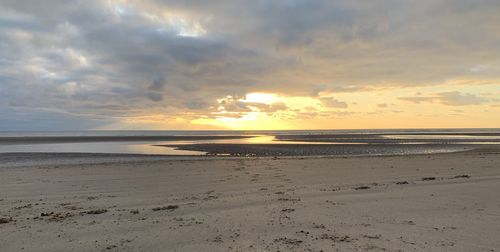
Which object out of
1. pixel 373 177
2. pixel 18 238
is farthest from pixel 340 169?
pixel 18 238

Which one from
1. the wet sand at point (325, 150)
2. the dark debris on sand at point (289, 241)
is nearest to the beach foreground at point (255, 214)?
the dark debris on sand at point (289, 241)

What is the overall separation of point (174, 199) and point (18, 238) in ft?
15.4

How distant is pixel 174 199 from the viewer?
37.9 feet

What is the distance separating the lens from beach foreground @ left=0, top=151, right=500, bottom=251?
6938mm

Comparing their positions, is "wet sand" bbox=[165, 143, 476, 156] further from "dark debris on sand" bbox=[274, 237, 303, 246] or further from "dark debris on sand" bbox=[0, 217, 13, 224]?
"dark debris on sand" bbox=[274, 237, 303, 246]

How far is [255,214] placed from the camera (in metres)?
9.20

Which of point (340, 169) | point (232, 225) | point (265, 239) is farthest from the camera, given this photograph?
point (340, 169)

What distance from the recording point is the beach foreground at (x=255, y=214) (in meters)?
6.94

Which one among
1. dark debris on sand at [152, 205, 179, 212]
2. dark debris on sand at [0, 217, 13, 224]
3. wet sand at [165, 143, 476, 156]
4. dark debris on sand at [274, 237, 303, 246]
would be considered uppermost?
wet sand at [165, 143, 476, 156]

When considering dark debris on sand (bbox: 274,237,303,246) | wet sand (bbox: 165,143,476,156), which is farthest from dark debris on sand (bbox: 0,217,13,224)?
wet sand (bbox: 165,143,476,156)

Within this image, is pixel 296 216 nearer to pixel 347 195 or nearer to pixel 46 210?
pixel 347 195

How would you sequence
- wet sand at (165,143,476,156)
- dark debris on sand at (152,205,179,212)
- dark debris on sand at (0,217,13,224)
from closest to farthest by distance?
dark debris on sand at (0,217,13,224)
dark debris on sand at (152,205,179,212)
wet sand at (165,143,476,156)

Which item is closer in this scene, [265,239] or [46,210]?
[265,239]

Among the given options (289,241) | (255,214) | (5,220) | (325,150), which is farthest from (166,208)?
(325,150)
